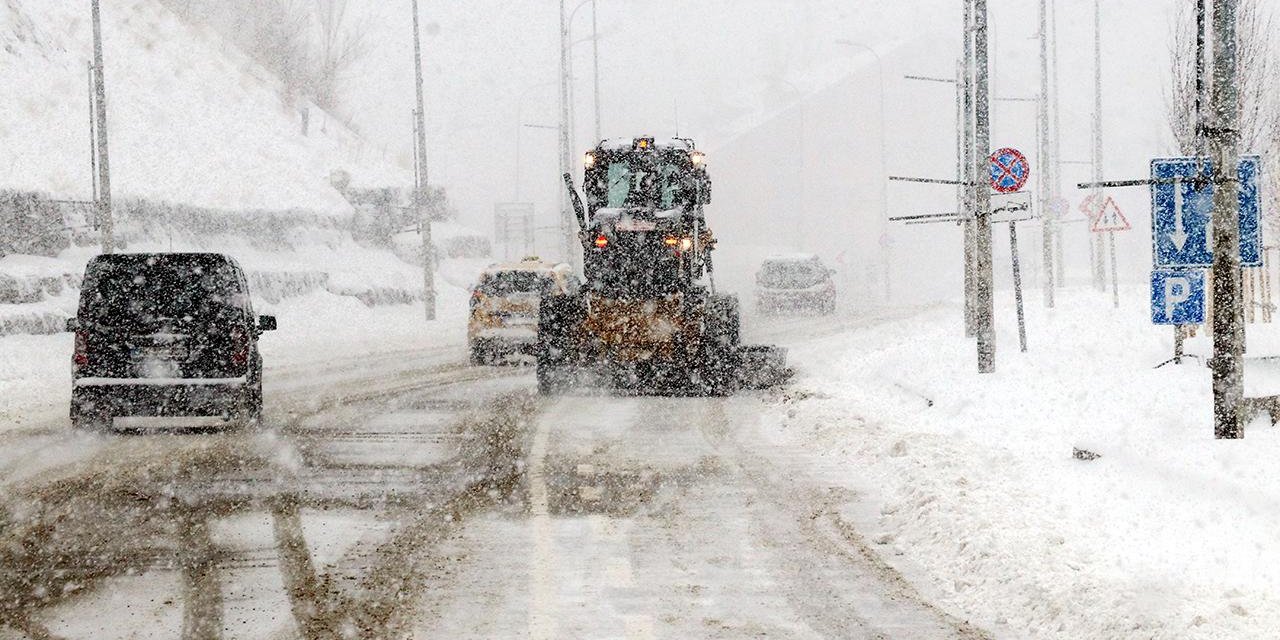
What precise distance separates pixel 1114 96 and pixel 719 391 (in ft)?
298

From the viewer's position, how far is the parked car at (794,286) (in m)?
39.9

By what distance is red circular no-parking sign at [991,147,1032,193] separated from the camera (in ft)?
58.4

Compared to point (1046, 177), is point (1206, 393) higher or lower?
lower

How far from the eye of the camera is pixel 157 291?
14766mm

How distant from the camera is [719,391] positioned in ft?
60.3

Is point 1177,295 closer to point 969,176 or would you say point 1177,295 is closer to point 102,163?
point 969,176

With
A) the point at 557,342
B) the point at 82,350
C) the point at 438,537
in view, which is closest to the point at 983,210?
the point at 557,342

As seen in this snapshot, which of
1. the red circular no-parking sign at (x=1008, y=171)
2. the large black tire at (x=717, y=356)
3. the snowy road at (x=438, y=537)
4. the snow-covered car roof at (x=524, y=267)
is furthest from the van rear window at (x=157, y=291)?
the red circular no-parking sign at (x=1008, y=171)

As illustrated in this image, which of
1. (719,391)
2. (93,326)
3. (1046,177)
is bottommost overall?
(719,391)

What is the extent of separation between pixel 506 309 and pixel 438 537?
47.7 ft

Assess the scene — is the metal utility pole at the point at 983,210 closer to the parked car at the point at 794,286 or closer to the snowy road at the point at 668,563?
the snowy road at the point at 668,563

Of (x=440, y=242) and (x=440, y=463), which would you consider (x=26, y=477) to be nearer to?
(x=440, y=463)

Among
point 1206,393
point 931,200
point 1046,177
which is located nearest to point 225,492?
point 1206,393

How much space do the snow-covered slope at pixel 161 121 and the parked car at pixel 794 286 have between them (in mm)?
14519
